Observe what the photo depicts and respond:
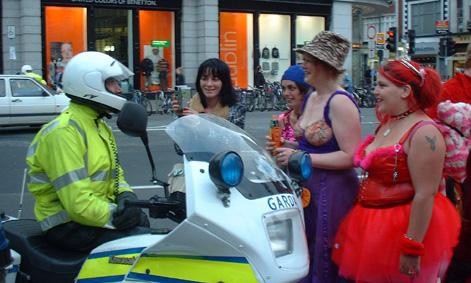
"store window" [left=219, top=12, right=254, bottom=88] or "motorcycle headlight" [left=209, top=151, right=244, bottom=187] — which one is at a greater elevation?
"store window" [left=219, top=12, right=254, bottom=88]

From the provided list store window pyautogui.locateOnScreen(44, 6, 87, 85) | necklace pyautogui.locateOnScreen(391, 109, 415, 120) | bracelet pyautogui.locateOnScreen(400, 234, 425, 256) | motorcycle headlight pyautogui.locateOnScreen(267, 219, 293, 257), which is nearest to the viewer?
motorcycle headlight pyautogui.locateOnScreen(267, 219, 293, 257)

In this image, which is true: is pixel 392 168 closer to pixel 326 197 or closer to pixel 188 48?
pixel 326 197

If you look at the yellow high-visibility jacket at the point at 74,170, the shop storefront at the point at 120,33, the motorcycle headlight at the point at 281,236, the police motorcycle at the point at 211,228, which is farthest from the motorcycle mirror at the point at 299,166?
the shop storefront at the point at 120,33

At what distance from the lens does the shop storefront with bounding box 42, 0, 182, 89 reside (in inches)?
1062

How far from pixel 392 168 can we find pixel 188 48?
26627 millimetres

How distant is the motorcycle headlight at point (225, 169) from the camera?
8.49 feet

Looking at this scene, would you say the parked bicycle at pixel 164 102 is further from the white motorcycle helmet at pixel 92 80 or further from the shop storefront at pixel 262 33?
the white motorcycle helmet at pixel 92 80

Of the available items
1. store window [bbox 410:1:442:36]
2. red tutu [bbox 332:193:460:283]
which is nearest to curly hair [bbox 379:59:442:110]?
red tutu [bbox 332:193:460:283]

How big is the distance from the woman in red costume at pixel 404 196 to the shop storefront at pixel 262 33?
27.3 meters

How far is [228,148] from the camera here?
9.67ft

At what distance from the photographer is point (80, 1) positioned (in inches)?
1074

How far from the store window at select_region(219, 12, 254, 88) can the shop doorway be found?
439cm

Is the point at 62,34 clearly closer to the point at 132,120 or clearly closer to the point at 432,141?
the point at 132,120

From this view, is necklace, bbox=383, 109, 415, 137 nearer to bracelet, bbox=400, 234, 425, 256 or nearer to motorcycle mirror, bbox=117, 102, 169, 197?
bracelet, bbox=400, 234, 425, 256
